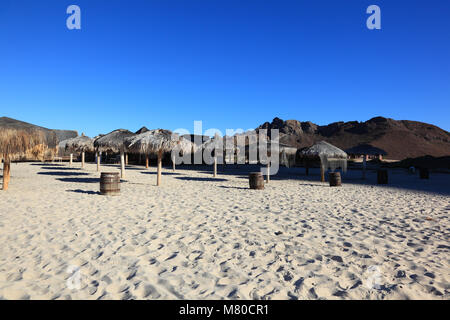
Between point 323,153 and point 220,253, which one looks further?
point 323,153

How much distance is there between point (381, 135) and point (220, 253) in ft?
278

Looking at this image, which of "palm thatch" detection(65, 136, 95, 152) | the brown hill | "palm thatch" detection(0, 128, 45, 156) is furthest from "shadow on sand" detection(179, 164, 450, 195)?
the brown hill

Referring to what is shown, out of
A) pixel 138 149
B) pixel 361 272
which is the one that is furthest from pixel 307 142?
pixel 361 272

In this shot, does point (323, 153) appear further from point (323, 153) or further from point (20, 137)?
point (20, 137)

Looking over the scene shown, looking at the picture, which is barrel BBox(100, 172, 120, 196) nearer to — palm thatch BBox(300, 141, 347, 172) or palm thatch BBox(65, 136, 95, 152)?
palm thatch BBox(300, 141, 347, 172)

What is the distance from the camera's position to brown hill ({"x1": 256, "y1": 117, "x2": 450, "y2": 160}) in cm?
6812

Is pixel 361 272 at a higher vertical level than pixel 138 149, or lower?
lower

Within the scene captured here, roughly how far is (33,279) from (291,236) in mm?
3531

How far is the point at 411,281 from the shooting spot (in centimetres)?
258

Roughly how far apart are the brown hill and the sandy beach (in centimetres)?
6013

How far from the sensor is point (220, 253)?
10.8 ft

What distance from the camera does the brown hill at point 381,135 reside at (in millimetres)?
68125
